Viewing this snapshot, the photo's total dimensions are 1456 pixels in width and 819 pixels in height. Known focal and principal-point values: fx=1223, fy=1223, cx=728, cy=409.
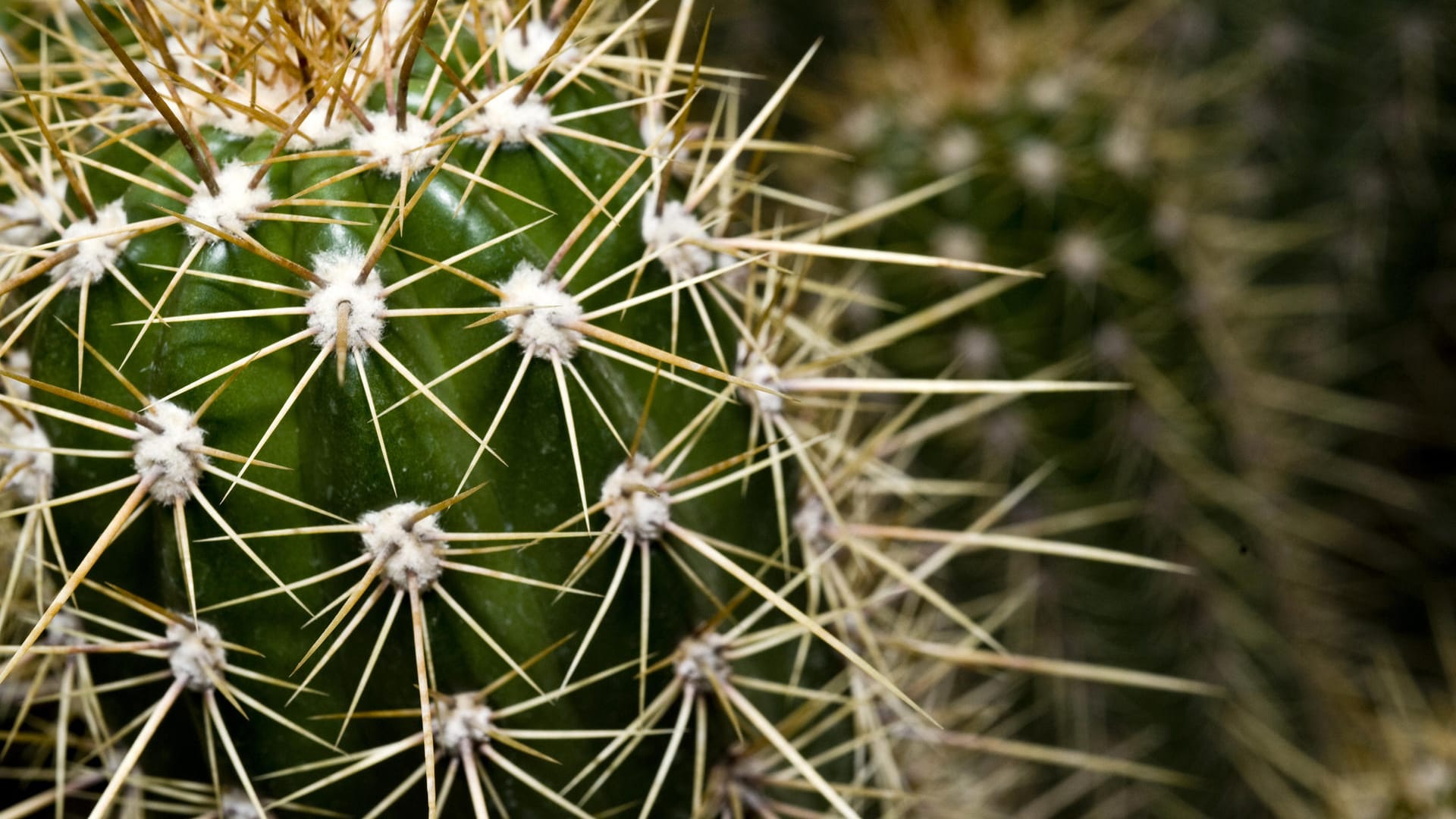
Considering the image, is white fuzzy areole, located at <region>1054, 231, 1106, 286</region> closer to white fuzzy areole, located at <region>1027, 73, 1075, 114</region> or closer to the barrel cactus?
white fuzzy areole, located at <region>1027, 73, 1075, 114</region>

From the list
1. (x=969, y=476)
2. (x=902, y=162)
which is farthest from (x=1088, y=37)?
Result: (x=969, y=476)

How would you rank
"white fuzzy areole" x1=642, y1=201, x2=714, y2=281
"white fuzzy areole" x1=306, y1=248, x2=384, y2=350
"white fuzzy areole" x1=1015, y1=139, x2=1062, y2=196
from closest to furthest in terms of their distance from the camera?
1. "white fuzzy areole" x1=306, y1=248, x2=384, y2=350
2. "white fuzzy areole" x1=642, y1=201, x2=714, y2=281
3. "white fuzzy areole" x1=1015, y1=139, x2=1062, y2=196

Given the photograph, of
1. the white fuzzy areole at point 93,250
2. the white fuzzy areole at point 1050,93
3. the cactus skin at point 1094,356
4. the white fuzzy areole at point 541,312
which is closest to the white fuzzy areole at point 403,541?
the white fuzzy areole at point 541,312

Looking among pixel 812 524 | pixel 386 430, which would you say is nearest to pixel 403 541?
pixel 386 430

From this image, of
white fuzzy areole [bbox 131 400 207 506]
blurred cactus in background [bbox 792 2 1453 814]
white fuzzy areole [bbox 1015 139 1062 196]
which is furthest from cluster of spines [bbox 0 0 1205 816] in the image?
white fuzzy areole [bbox 1015 139 1062 196]

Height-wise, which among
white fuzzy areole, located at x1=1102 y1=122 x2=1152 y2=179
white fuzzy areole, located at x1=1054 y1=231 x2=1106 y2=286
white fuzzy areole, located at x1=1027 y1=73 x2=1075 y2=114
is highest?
white fuzzy areole, located at x1=1027 y1=73 x2=1075 y2=114

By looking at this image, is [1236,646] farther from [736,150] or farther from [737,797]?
[736,150]

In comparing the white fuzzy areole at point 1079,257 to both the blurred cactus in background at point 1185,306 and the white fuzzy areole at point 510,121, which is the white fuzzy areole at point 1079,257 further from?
the white fuzzy areole at point 510,121

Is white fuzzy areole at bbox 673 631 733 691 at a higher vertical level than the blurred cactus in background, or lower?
lower
